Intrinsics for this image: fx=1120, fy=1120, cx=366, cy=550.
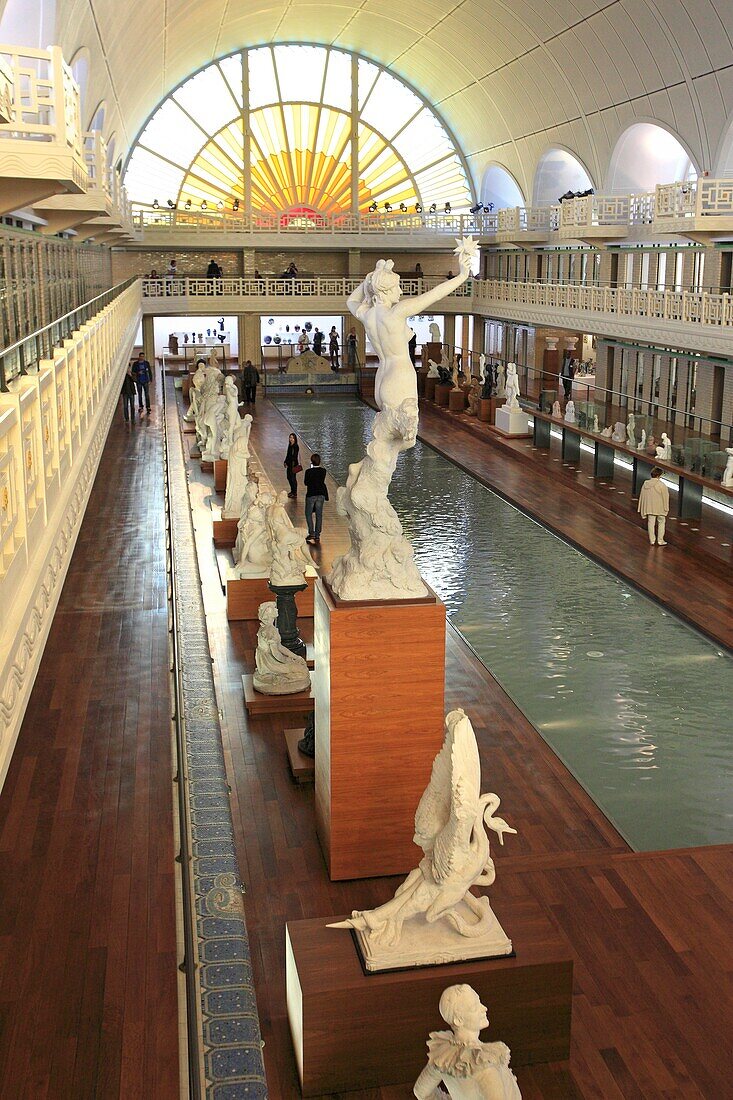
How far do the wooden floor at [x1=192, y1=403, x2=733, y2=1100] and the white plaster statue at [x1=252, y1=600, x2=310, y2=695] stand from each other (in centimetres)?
33

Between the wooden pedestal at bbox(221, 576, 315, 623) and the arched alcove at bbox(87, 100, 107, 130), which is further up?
the arched alcove at bbox(87, 100, 107, 130)

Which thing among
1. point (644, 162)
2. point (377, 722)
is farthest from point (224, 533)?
point (644, 162)

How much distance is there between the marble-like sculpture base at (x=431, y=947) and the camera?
5.85 meters

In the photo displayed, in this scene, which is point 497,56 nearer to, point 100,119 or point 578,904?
point 100,119

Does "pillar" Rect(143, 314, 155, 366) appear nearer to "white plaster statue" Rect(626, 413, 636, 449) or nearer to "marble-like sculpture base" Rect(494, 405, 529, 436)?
"marble-like sculpture base" Rect(494, 405, 529, 436)

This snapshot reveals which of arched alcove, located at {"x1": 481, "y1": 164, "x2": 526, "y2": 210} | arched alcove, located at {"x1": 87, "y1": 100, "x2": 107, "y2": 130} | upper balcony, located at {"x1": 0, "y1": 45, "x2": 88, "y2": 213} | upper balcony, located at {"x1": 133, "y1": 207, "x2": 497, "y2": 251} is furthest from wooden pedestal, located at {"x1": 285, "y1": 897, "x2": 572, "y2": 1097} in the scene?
arched alcove, located at {"x1": 481, "y1": 164, "x2": 526, "y2": 210}

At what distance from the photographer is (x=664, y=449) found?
20.1m

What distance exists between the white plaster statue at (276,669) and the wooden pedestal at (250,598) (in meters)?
2.34

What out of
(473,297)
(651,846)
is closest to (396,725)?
(651,846)

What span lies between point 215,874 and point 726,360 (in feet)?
61.3

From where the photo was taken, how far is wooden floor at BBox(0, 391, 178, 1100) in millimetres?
5148

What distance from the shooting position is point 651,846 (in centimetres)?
862

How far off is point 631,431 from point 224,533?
892 cm

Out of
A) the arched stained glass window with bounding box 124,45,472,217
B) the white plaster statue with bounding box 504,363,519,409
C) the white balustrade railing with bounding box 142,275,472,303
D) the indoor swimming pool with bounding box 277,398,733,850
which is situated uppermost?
the arched stained glass window with bounding box 124,45,472,217
